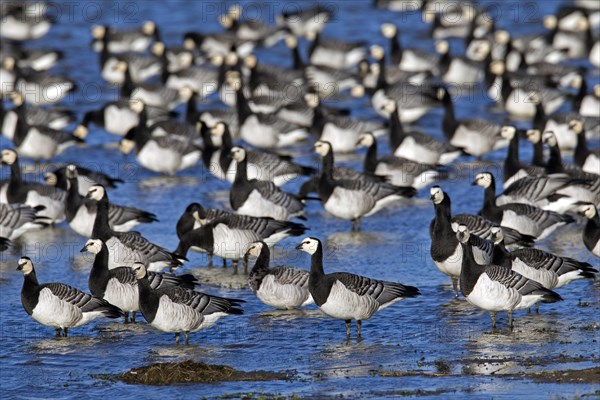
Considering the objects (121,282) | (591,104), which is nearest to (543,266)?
(121,282)

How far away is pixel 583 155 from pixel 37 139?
9.94m

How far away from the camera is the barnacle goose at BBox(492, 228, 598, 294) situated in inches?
505

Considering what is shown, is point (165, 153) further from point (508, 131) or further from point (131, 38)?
point (131, 38)

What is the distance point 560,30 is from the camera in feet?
102

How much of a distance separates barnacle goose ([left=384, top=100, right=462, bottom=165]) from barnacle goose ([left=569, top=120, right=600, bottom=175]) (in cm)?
238

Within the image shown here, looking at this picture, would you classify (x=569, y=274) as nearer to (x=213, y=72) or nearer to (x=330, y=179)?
(x=330, y=179)

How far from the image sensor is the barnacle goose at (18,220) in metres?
16.4

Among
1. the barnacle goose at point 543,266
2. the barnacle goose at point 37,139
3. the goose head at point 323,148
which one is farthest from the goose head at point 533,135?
the barnacle goose at point 37,139

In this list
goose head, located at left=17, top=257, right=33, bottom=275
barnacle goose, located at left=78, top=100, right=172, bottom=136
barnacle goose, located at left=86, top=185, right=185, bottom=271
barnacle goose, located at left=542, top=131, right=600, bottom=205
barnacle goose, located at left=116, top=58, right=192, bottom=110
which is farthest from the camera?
barnacle goose, located at left=116, top=58, right=192, bottom=110

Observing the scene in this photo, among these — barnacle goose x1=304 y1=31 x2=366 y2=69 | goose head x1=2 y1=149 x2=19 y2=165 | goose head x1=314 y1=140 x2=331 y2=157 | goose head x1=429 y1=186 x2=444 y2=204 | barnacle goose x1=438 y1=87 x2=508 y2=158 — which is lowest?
barnacle goose x1=304 y1=31 x2=366 y2=69

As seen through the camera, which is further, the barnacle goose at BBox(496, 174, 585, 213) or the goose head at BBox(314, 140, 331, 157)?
the goose head at BBox(314, 140, 331, 157)

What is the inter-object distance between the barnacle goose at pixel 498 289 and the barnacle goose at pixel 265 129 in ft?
34.2

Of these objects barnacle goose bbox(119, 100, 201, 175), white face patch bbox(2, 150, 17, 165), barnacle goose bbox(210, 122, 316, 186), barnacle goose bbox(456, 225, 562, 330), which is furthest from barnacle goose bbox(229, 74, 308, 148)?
barnacle goose bbox(456, 225, 562, 330)

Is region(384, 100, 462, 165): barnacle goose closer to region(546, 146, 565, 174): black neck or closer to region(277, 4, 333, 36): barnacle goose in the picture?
region(546, 146, 565, 174): black neck
